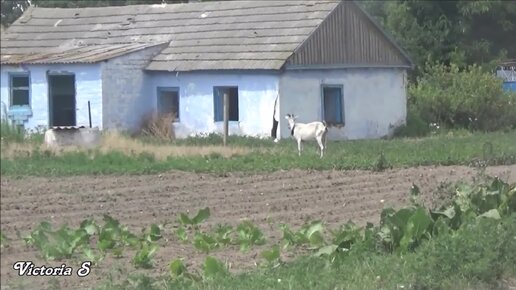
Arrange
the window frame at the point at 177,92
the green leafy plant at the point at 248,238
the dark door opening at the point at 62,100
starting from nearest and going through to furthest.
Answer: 1. the dark door opening at the point at 62,100
2. the green leafy plant at the point at 248,238
3. the window frame at the point at 177,92

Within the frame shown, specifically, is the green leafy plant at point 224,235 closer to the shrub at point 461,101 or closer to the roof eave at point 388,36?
the shrub at point 461,101

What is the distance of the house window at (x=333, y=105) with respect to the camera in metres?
24.1

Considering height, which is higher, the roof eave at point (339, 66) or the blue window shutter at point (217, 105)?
the roof eave at point (339, 66)

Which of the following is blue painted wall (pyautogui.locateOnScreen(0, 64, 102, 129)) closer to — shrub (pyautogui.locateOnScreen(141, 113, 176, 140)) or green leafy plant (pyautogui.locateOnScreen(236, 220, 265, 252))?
green leafy plant (pyautogui.locateOnScreen(236, 220, 265, 252))

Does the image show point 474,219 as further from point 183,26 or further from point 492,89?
point 183,26

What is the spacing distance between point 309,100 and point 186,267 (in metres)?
16.6

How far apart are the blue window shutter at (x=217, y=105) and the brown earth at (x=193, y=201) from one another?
8.32 meters

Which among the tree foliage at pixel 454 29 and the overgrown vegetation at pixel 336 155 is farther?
the overgrown vegetation at pixel 336 155

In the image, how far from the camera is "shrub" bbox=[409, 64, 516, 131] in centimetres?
1856

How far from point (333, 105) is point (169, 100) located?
3.88m

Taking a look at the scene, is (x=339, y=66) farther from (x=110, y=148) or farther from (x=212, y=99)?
(x=110, y=148)

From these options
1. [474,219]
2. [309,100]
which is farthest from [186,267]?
[309,100]

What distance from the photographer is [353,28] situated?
24531mm

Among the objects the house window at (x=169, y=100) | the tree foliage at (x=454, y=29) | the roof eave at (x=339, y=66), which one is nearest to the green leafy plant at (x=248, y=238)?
the tree foliage at (x=454, y=29)
